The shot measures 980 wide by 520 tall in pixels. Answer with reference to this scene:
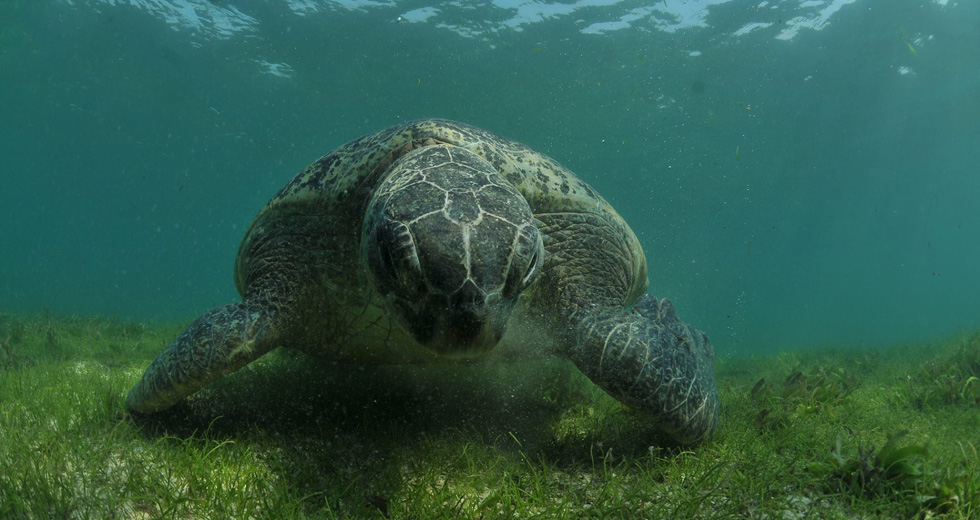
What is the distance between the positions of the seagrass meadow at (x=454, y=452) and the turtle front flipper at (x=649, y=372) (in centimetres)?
18

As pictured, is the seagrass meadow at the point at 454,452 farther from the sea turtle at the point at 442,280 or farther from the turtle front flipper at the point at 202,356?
the sea turtle at the point at 442,280

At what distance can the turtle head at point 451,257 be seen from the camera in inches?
80.2

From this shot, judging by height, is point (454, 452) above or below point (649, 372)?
below

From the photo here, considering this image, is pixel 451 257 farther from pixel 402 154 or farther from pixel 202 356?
pixel 202 356

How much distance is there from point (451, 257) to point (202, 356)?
5.61ft

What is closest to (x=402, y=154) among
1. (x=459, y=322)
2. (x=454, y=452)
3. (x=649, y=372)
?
(x=459, y=322)

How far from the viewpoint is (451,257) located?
6.67 feet

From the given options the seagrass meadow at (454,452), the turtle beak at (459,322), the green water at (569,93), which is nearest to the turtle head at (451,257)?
the turtle beak at (459,322)

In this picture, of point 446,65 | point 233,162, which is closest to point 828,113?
point 446,65

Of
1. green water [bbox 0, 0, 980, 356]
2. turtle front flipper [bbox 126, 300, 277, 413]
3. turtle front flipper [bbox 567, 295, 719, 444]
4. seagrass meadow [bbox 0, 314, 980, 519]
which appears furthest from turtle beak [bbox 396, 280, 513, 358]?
green water [bbox 0, 0, 980, 356]

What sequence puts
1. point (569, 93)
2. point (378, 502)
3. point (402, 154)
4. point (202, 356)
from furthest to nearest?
point (569, 93) < point (402, 154) < point (202, 356) < point (378, 502)

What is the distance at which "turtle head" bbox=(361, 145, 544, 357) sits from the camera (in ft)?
6.68

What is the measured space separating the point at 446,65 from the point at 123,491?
26.0 meters

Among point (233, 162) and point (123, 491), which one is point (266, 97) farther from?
point (123, 491)
